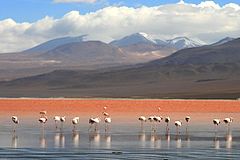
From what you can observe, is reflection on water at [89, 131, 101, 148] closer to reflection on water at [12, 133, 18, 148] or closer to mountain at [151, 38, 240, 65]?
reflection on water at [12, 133, 18, 148]

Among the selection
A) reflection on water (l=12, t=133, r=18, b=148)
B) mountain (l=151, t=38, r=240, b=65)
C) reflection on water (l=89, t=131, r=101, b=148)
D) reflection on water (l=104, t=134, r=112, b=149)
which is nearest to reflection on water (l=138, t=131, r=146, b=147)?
reflection on water (l=104, t=134, r=112, b=149)

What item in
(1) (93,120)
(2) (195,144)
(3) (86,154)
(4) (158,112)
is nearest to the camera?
(3) (86,154)

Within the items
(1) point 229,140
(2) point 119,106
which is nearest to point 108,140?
(1) point 229,140

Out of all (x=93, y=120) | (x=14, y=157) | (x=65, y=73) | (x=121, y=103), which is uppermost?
(x=65, y=73)

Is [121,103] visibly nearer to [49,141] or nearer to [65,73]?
[49,141]

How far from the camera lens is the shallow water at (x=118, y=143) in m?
21.1

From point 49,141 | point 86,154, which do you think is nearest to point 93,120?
point 49,141

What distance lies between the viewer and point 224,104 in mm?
60531

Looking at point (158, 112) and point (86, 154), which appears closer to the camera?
point (86, 154)

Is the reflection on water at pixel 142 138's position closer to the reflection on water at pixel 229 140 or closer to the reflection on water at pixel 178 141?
the reflection on water at pixel 178 141

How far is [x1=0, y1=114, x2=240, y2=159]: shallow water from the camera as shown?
21.1 meters

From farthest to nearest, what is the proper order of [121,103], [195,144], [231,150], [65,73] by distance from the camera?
[65,73] → [121,103] → [195,144] → [231,150]

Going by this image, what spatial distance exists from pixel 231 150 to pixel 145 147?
3080mm

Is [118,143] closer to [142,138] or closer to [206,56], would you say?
[142,138]
